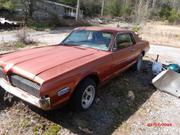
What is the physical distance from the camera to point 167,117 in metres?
4.50

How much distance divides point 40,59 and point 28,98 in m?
0.86

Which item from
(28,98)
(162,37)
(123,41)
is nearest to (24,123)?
(28,98)

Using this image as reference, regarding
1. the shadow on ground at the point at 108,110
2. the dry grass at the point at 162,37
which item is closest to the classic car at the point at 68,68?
the shadow on ground at the point at 108,110

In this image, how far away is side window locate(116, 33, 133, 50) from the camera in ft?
17.5

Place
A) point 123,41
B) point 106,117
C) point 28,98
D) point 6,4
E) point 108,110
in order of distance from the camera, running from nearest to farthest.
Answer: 1. point 28,98
2. point 106,117
3. point 108,110
4. point 123,41
5. point 6,4

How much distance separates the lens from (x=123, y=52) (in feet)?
17.8

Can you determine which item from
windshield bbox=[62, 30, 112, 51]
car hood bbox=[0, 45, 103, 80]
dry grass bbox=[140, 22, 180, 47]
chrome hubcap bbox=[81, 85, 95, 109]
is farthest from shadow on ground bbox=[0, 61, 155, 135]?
dry grass bbox=[140, 22, 180, 47]

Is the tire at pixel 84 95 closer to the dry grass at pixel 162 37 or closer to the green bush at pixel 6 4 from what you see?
the dry grass at pixel 162 37

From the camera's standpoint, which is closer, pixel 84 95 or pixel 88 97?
pixel 84 95

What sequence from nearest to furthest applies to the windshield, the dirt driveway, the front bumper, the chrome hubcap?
the front bumper → the dirt driveway → the chrome hubcap → the windshield

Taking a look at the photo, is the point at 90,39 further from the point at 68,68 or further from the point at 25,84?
the point at 25,84

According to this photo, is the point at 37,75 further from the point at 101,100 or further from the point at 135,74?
the point at 135,74

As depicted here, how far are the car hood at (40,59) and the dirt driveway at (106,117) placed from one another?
865 mm

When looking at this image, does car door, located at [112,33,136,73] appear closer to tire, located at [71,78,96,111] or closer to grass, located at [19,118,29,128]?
tire, located at [71,78,96,111]
